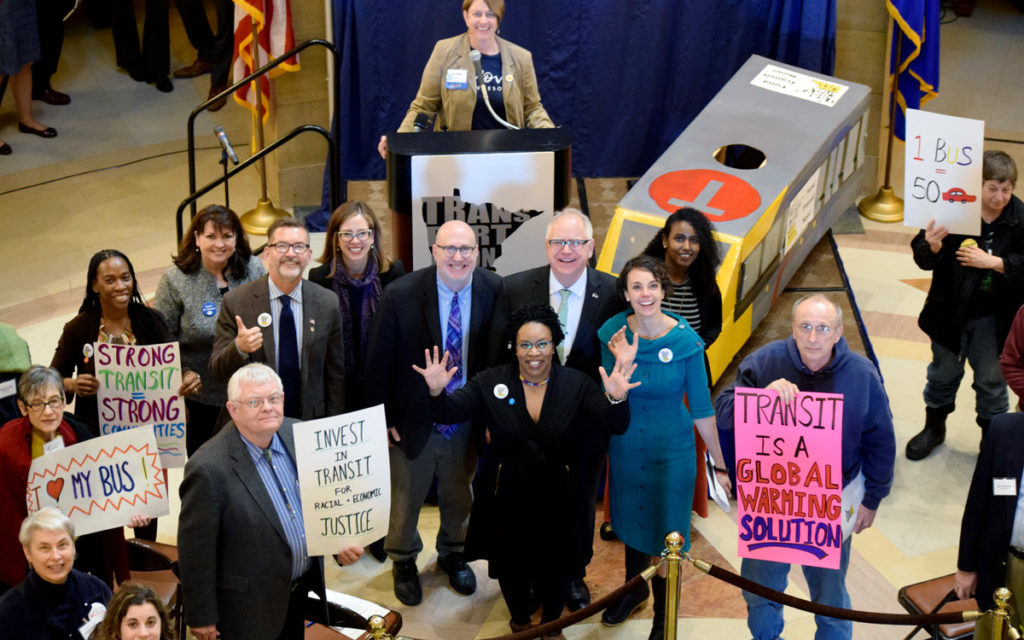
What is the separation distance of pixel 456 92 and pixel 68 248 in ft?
12.5

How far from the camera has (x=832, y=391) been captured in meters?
5.33

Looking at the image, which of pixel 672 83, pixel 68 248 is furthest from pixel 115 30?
pixel 672 83

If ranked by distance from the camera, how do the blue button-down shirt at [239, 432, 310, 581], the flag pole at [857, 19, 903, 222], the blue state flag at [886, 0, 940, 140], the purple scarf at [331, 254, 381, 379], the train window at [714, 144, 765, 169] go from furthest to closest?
the flag pole at [857, 19, 903, 222] → the blue state flag at [886, 0, 940, 140] → the train window at [714, 144, 765, 169] → the purple scarf at [331, 254, 381, 379] → the blue button-down shirt at [239, 432, 310, 581]

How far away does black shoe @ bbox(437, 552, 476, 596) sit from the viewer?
6.42 metres

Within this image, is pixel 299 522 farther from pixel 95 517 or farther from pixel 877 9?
pixel 877 9

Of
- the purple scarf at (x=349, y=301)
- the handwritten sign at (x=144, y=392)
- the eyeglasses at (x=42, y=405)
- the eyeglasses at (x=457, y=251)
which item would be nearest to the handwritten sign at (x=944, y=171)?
the eyeglasses at (x=457, y=251)

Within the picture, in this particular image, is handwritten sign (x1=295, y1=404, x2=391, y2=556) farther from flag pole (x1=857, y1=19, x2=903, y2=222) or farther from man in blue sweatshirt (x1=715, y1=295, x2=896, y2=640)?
flag pole (x1=857, y1=19, x2=903, y2=222)

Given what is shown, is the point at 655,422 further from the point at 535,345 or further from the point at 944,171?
the point at 944,171

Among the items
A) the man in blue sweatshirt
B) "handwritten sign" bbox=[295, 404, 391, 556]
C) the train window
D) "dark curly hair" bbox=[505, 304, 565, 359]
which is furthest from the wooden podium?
the train window

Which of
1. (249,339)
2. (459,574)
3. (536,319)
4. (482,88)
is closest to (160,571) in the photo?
(249,339)

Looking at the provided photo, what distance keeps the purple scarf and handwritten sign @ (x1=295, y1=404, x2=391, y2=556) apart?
2.83 feet

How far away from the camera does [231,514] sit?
501 cm

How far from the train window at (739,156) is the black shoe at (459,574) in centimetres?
330

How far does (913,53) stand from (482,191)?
13.4 feet
